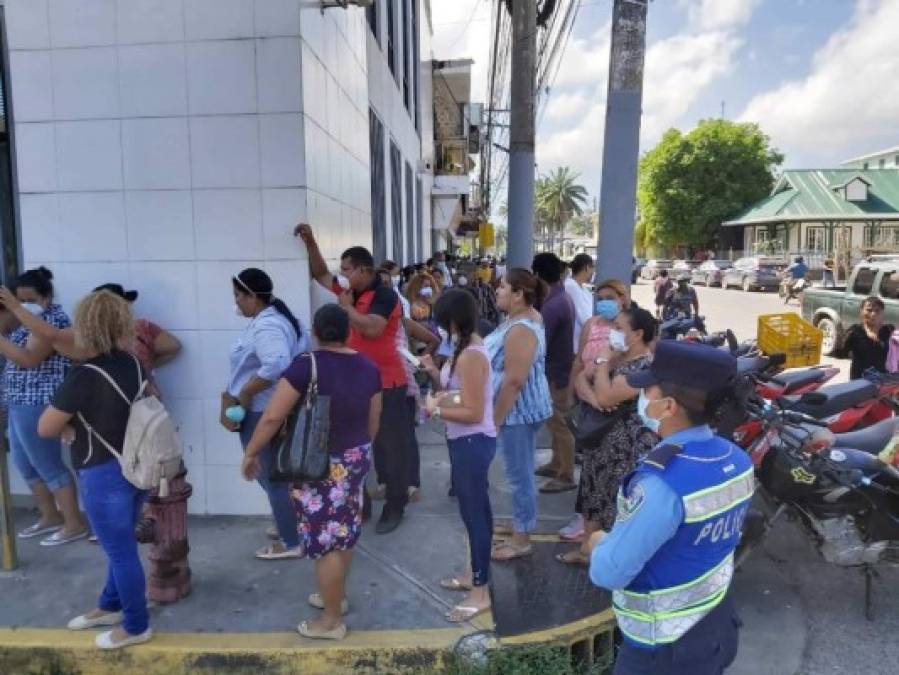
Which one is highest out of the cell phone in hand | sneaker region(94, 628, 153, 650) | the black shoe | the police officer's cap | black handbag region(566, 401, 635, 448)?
the police officer's cap

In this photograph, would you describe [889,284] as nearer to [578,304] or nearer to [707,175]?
[578,304]

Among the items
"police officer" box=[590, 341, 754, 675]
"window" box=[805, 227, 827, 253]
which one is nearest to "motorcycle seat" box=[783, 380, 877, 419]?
"police officer" box=[590, 341, 754, 675]

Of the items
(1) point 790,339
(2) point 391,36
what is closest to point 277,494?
(1) point 790,339

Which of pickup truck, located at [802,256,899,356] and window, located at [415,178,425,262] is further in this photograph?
window, located at [415,178,425,262]

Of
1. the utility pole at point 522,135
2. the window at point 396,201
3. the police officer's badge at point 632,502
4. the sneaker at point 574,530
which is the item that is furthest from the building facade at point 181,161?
the utility pole at point 522,135

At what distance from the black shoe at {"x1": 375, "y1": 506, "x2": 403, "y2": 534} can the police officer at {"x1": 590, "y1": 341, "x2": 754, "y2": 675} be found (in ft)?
9.28

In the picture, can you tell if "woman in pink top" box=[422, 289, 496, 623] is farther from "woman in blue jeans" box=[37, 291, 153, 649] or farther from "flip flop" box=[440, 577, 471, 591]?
"woman in blue jeans" box=[37, 291, 153, 649]

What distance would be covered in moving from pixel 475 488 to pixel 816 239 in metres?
42.0

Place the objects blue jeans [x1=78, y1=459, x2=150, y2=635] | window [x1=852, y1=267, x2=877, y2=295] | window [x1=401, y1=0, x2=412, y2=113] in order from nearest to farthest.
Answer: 1. blue jeans [x1=78, y1=459, x2=150, y2=635]
2. window [x1=852, y1=267, x2=877, y2=295]
3. window [x1=401, y1=0, x2=412, y2=113]

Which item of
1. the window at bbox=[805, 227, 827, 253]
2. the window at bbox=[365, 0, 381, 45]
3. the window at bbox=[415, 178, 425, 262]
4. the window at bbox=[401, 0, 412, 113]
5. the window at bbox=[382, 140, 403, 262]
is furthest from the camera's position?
the window at bbox=[805, 227, 827, 253]

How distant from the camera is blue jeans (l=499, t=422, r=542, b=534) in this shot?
414 centimetres

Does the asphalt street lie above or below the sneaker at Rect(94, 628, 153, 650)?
below

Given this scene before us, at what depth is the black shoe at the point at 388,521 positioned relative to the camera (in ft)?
15.6

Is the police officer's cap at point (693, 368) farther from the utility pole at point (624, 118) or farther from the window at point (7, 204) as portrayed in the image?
the window at point (7, 204)
